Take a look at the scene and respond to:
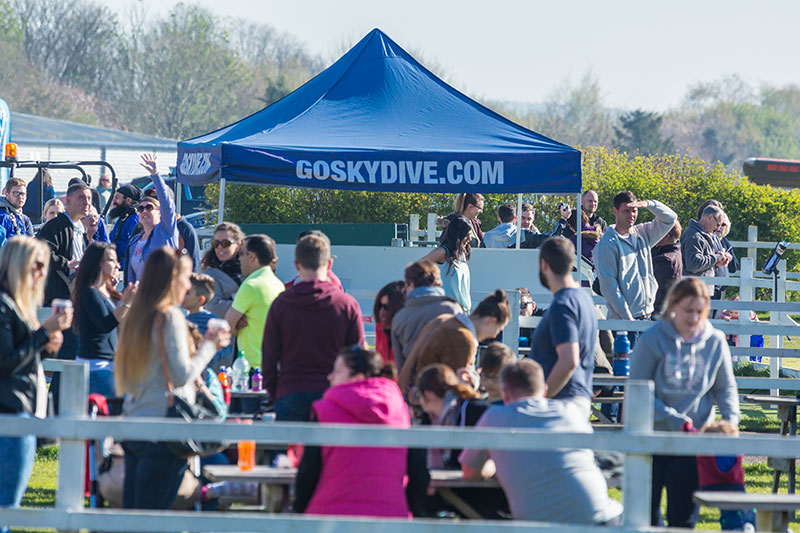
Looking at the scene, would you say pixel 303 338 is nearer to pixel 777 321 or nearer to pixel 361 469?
pixel 361 469

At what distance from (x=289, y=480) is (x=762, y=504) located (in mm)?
2073

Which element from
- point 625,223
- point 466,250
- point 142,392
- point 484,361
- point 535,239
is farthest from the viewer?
point 535,239

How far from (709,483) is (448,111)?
6.96 meters

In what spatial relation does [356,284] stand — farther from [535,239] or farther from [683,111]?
[683,111]

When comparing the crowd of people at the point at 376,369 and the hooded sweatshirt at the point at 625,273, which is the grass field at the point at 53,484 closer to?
the crowd of people at the point at 376,369

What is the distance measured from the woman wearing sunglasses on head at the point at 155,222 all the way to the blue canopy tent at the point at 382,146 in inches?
42.4

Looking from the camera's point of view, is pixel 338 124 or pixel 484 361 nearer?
pixel 484 361

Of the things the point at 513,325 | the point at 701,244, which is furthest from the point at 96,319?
the point at 701,244

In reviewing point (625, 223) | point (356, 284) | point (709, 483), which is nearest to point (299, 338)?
point (709, 483)

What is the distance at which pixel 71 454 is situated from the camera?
4.38 meters

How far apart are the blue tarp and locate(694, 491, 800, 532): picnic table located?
5.69 meters

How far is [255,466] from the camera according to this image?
5.61m

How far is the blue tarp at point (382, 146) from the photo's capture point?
10.4 m

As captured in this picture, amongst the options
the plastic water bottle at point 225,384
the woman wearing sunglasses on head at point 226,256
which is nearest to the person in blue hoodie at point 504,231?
the woman wearing sunglasses on head at point 226,256
